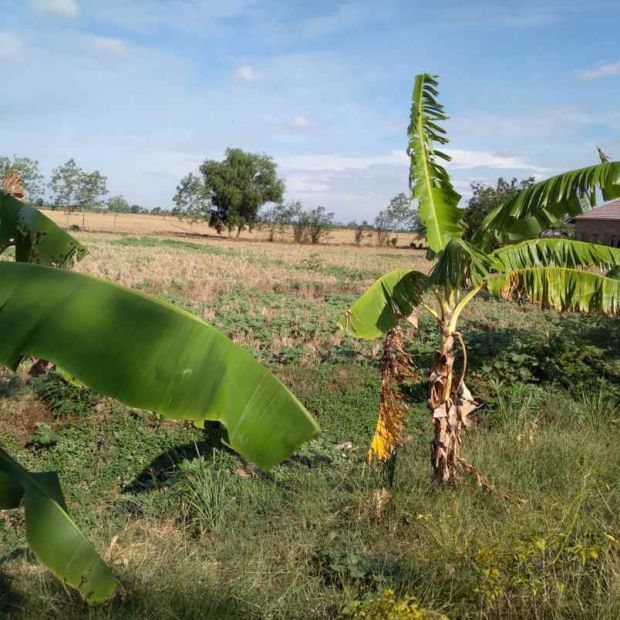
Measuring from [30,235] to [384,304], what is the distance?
275cm

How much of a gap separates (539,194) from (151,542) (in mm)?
4040

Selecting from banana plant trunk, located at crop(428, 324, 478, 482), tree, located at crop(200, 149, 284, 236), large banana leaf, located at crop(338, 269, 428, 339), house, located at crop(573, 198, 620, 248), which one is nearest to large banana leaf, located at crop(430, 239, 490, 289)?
large banana leaf, located at crop(338, 269, 428, 339)

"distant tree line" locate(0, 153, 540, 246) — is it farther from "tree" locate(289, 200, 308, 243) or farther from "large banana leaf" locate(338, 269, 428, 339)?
"large banana leaf" locate(338, 269, 428, 339)

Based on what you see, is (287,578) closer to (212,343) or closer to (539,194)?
(212,343)

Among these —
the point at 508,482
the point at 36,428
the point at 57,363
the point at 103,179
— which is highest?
the point at 103,179

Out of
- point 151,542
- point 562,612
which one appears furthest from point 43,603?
point 562,612

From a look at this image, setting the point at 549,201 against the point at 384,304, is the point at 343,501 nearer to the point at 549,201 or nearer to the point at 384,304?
the point at 384,304

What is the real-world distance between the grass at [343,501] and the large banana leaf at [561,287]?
1.26 meters

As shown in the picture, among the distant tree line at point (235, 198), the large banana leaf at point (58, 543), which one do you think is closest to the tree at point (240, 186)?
the distant tree line at point (235, 198)

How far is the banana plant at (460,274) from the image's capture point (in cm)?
489

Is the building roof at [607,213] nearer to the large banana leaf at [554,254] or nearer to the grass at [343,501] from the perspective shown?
the grass at [343,501]

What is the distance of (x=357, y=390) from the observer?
8.16m

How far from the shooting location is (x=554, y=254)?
5.50 m

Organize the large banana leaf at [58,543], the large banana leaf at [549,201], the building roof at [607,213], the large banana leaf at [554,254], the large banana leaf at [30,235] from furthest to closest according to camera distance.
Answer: the building roof at [607,213], the large banana leaf at [554,254], the large banana leaf at [549,201], the large banana leaf at [30,235], the large banana leaf at [58,543]
